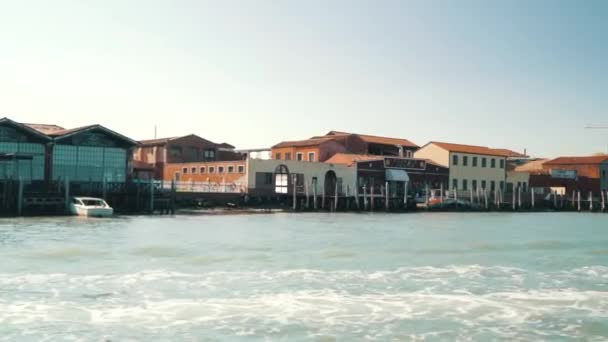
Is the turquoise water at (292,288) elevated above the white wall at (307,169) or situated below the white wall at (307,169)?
below

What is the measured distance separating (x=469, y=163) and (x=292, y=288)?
60.9m

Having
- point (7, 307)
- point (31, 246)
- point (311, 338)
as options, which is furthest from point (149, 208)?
point (311, 338)

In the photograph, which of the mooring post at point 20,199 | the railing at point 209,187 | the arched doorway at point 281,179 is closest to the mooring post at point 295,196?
the arched doorway at point 281,179

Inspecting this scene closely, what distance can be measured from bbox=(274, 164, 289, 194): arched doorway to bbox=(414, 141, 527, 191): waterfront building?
2088 centimetres

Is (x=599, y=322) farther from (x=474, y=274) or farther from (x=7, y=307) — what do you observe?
(x=7, y=307)

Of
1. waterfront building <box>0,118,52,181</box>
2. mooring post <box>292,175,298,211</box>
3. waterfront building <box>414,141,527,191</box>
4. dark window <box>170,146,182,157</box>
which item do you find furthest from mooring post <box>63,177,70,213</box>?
waterfront building <box>414,141,527,191</box>

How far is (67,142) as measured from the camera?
151ft

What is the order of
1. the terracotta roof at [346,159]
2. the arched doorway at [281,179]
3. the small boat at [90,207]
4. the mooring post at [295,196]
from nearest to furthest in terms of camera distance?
the small boat at [90,207], the mooring post at [295,196], the arched doorway at [281,179], the terracotta roof at [346,159]

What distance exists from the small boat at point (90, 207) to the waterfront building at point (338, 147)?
29.6 metres

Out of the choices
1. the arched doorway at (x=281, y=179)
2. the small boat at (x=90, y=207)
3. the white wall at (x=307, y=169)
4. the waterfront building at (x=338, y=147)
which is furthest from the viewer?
the waterfront building at (x=338, y=147)

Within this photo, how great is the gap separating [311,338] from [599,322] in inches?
243

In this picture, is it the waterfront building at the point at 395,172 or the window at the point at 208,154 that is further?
the window at the point at 208,154

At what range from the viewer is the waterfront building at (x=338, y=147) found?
6919 cm

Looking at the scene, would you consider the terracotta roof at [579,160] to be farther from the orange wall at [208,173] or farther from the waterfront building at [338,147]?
the orange wall at [208,173]
